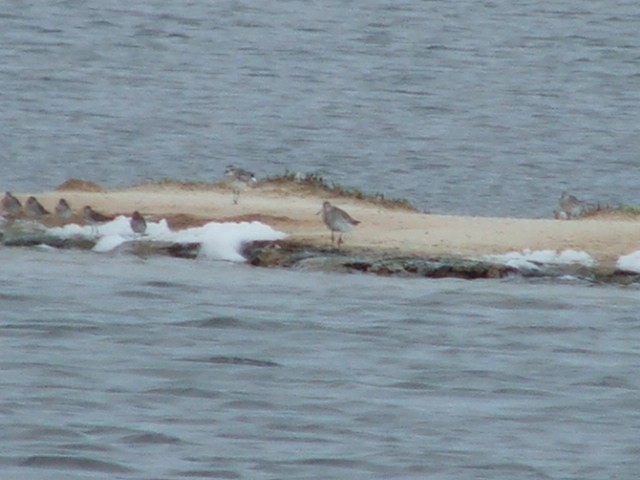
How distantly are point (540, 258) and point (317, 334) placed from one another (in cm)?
247

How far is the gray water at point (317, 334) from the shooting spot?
1298 cm

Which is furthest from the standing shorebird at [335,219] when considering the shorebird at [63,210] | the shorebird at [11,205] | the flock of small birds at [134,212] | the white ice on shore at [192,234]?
the shorebird at [11,205]

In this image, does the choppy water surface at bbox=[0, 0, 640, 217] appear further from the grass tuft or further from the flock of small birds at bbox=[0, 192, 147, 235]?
the flock of small birds at bbox=[0, 192, 147, 235]

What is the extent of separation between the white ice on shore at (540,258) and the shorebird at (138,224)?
2.79 metres

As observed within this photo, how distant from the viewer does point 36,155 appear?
99.6ft

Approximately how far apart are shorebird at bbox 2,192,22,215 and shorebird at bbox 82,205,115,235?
0.76 m

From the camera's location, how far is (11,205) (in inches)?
786

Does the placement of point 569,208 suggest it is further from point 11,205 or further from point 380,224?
point 11,205

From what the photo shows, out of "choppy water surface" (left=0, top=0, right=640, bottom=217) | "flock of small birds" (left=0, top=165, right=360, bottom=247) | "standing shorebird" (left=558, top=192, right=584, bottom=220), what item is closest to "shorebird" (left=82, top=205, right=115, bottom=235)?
"flock of small birds" (left=0, top=165, right=360, bottom=247)

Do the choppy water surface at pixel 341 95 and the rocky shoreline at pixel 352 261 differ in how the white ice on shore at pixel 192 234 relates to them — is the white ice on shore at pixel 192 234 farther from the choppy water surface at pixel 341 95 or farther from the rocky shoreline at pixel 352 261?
the choppy water surface at pixel 341 95

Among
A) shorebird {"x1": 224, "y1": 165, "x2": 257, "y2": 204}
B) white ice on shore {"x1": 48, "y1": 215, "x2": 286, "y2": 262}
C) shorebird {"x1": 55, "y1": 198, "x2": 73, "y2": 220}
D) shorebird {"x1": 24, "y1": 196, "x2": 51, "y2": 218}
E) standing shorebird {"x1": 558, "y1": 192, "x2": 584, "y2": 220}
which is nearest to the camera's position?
white ice on shore {"x1": 48, "y1": 215, "x2": 286, "y2": 262}

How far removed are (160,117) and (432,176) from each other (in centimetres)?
641

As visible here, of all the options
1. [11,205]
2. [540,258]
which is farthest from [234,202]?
[540,258]

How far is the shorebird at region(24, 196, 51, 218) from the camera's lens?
19.8 meters
